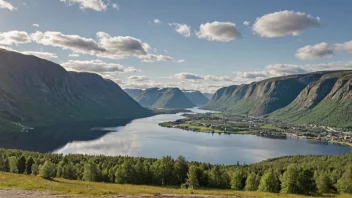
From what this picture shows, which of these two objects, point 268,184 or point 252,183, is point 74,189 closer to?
point 268,184

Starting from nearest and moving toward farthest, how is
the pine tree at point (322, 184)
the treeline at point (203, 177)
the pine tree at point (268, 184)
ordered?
the pine tree at point (268, 184) < the treeline at point (203, 177) < the pine tree at point (322, 184)

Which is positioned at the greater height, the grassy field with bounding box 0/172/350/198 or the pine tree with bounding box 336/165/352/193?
the grassy field with bounding box 0/172/350/198

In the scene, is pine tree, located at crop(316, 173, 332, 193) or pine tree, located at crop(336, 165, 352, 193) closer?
pine tree, located at crop(336, 165, 352, 193)

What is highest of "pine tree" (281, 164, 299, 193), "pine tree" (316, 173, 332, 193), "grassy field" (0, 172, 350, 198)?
"grassy field" (0, 172, 350, 198)

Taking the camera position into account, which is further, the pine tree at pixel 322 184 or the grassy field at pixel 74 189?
the pine tree at pixel 322 184

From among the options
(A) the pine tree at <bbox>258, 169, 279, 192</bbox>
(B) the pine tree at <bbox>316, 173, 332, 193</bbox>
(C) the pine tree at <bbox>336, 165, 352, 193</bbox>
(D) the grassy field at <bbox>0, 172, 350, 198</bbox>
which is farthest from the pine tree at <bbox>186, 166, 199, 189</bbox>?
(C) the pine tree at <bbox>336, 165, 352, 193</bbox>

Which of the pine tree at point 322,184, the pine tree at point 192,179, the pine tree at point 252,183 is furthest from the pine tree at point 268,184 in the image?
the pine tree at point 192,179

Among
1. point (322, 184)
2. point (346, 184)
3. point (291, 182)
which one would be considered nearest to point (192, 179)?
point (291, 182)

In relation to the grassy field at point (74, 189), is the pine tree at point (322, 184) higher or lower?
lower

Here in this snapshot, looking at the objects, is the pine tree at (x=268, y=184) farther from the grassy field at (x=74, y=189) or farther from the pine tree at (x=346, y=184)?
the grassy field at (x=74, y=189)

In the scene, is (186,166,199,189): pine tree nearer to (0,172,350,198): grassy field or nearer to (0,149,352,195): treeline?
(0,149,352,195): treeline

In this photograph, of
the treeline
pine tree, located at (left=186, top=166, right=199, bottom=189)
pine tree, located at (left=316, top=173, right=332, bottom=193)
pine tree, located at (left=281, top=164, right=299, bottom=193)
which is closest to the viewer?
pine tree, located at (left=281, top=164, right=299, bottom=193)
